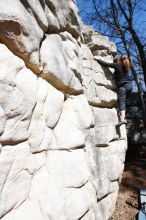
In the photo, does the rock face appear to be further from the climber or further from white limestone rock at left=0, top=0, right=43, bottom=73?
the climber

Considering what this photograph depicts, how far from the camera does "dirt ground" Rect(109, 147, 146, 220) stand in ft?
20.7

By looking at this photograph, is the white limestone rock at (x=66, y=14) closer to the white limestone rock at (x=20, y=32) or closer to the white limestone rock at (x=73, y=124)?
the white limestone rock at (x=20, y=32)

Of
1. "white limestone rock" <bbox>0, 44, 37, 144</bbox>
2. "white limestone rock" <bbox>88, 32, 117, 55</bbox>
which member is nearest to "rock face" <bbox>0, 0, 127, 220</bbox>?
"white limestone rock" <bbox>0, 44, 37, 144</bbox>

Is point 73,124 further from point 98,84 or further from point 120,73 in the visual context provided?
point 120,73

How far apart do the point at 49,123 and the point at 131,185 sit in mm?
4311

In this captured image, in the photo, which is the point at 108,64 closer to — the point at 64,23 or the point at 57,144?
the point at 64,23

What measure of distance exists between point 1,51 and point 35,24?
2.92 ft

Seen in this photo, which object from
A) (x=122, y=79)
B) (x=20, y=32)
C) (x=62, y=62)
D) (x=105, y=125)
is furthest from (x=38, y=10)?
(x=122, y=79)

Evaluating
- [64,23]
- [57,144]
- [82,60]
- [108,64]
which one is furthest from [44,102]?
[108,64]

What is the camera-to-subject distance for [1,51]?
3432mm

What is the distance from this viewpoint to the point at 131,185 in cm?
768

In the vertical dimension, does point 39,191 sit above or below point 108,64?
below

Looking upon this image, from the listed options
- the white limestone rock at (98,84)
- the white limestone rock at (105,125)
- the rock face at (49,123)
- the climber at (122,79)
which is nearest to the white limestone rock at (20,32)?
the rock face at (49,123)

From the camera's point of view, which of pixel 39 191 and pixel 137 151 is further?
pixel 137 151
